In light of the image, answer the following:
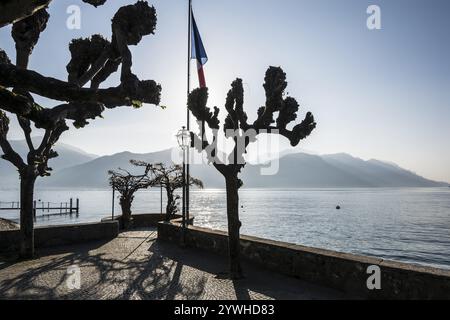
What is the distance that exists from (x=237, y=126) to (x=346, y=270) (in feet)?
16.8

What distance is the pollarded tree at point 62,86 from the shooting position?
4637mm

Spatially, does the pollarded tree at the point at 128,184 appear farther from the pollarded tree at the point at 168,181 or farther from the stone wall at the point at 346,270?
the stone wall at the point at 346,270

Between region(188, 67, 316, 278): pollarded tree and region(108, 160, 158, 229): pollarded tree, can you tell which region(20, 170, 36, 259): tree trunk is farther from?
region(108, 160, 158, 229): pollarded tree

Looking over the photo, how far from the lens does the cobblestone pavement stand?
8.13 m

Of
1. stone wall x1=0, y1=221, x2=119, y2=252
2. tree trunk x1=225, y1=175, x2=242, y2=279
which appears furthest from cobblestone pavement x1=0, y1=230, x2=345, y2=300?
stone wall x1=0, y1=221, x2=119, y2=252

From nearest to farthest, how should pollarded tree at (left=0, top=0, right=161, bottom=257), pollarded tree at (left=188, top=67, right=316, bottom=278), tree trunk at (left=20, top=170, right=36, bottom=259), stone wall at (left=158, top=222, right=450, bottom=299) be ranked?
1. pollarded tree at (left=0, top=0, right=161, bottom=257)
2. stone wall at (left=158, top=222, right=450, bottom=299)
3. pollarded tree at (left=188, top=67, right=316, bottom=278)
4. tree trunk at (left=20, top=170, right=36, bottom=259)

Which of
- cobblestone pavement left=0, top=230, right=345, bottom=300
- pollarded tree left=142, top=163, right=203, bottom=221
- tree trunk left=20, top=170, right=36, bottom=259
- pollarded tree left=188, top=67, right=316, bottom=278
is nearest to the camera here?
cobblestone pavement left=0, top=230, right=345, bottom=300

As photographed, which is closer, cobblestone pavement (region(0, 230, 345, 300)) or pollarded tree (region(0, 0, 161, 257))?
pollarded tree (region(0, 0, 161, 257))

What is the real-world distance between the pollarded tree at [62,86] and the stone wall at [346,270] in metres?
6.15

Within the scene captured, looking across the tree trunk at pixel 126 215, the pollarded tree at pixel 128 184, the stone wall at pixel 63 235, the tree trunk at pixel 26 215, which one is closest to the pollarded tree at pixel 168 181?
the pollarded tree at pixel 128 184

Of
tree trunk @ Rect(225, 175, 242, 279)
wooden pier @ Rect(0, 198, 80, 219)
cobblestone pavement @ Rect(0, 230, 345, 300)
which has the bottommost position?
wooden pier @ Rect(0, 198, 80, 219)

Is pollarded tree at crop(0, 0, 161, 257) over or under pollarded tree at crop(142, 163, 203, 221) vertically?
over

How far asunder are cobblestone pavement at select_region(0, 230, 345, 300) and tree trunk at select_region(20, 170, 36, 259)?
25.0 inches
